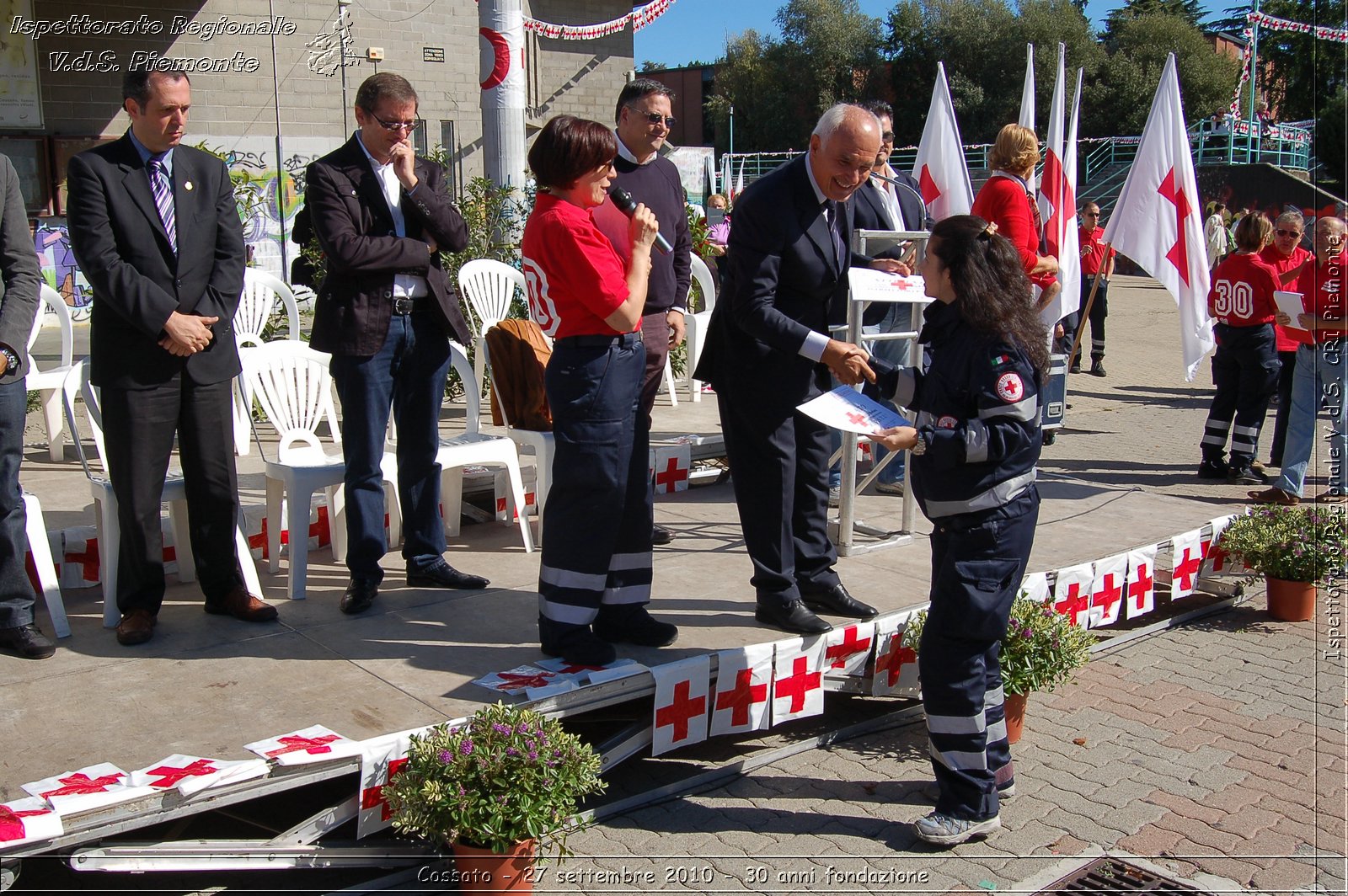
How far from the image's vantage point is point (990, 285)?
11.3 feet

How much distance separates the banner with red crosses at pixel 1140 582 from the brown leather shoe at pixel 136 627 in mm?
4338

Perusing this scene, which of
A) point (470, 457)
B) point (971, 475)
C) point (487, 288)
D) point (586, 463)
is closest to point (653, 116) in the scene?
point (470, 457)

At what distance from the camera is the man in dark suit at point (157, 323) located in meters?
4.09

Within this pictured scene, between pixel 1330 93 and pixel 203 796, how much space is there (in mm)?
4184

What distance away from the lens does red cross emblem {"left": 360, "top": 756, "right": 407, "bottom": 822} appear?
3.25m

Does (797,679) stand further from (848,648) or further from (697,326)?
(697,326)

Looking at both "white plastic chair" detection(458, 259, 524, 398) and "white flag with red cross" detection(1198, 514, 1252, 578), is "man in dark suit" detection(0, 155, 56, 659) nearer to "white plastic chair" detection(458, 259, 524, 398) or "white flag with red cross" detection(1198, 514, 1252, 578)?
"white plastic chair" detection(458, 259, 524, 398)

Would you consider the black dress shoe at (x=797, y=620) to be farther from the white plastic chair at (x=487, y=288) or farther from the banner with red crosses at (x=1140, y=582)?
the white plastic chair at (x=487, y=288)

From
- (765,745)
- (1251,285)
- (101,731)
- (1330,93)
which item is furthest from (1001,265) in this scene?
(1251,285)

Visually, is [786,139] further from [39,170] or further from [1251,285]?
[1251,285]

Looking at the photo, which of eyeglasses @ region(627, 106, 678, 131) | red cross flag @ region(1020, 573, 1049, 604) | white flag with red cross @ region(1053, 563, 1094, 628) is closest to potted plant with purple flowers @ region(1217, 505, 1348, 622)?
white flag with red cross @ region(1053, 563, 1094, 628)

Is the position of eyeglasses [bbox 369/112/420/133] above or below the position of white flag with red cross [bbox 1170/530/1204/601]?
above

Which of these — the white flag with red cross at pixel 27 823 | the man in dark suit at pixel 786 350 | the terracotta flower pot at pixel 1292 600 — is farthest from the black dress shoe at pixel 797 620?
the terracotta flower pot at pixel 1292 600

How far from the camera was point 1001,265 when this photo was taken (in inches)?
137
